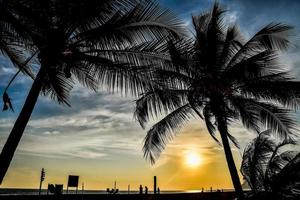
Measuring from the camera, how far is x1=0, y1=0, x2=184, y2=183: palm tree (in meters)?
6.57

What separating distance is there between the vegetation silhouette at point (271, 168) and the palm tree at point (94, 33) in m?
6.50

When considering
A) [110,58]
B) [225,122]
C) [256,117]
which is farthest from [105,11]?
[256,117]

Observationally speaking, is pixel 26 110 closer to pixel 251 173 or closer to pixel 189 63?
pixel 189 63

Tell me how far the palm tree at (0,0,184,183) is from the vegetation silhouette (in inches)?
256

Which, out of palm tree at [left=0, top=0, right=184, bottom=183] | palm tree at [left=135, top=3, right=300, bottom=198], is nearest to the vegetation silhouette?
palm tree at [left=135, top=3, right=300, bottom=198]

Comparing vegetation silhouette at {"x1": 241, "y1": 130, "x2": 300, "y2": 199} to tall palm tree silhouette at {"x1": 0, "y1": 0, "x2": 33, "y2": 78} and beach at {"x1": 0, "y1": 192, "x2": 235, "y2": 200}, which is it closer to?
beach at {"x1": 0, "y1": 192, "x2": 235, "y2": 200}

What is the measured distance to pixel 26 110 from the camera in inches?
237

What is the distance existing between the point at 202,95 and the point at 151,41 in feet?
13.8

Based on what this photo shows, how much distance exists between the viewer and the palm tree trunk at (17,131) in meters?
5.57

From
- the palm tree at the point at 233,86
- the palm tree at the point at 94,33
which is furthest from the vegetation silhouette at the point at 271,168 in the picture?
the palm tree at the point at 94,33

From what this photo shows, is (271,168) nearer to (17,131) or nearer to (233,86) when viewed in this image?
(233,86)

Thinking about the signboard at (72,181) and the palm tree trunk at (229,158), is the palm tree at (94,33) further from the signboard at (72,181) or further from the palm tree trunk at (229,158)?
the signboard at (72,181)

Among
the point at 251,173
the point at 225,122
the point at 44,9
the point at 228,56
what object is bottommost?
the point at 251,173

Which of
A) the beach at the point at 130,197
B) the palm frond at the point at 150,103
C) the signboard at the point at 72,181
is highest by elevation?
the palm frond at the point at 150,103
